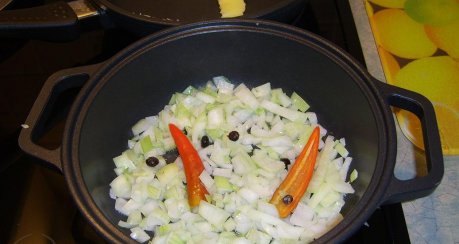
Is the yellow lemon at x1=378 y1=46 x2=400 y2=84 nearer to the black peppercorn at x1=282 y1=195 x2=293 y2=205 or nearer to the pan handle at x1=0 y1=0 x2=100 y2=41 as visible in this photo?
the black peppercorn at x1=282 y1=195 x2=293 y2=205

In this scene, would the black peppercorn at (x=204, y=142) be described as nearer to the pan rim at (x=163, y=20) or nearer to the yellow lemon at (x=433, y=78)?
the pan rim at (x=163, y=20)

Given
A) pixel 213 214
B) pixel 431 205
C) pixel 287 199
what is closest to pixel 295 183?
pixel 287 199

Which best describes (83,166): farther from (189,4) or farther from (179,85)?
(189,4)

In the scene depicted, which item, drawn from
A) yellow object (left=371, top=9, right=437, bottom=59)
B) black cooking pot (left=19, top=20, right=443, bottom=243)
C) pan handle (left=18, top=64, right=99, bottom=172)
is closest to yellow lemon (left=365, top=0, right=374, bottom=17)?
yellow object (left=371, top=9, right=437, bottom=59)

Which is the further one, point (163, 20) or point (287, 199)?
point (163, 20)

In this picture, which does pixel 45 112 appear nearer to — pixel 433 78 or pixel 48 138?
pixel 48 138

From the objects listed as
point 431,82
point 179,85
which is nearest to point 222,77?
point 179,85
